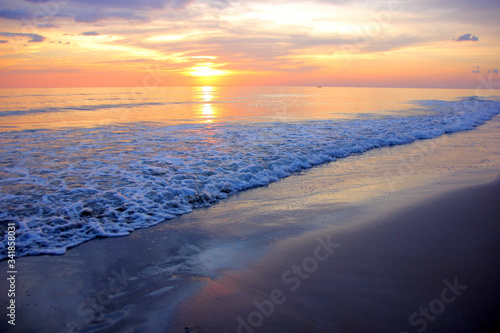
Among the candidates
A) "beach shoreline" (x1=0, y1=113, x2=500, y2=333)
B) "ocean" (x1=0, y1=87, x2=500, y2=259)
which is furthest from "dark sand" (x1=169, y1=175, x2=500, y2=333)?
"ocean" (x1=0, y1=87, x2=500, y2=259)

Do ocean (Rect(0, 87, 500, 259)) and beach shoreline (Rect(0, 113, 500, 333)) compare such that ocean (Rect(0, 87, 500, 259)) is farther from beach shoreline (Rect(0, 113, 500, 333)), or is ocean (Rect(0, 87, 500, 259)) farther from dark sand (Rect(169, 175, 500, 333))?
dark sand (Rect(169, 175, 500, 333))

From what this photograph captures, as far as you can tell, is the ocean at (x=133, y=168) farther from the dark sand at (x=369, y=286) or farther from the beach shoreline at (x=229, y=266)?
the dark sand at (x=369, y=286)

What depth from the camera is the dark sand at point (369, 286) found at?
10.1ft

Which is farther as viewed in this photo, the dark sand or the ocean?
the ocean

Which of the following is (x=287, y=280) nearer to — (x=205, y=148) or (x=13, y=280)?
(x=13, y=280)

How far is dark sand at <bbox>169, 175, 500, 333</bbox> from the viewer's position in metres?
3.07

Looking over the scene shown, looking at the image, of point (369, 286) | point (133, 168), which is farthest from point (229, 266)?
point (133, 168)

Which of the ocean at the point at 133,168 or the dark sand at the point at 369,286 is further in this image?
the ocean at the point at 133,168

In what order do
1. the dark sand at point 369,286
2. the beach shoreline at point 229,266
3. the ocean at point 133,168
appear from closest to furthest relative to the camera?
the dark sand at point 369,286 < the beach shoreline at point 229,266 < the ocean at point 133,168

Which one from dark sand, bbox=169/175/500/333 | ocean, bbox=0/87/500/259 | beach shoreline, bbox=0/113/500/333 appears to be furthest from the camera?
ocean, bbox=0/87/500/259

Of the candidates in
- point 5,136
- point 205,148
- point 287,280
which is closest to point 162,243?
point 287,280

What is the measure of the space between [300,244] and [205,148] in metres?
8.30

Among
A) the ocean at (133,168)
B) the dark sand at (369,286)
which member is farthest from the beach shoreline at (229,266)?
the ocean at (133,168)

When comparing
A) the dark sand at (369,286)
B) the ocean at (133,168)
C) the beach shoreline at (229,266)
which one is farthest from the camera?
the ocean at (133,168)
